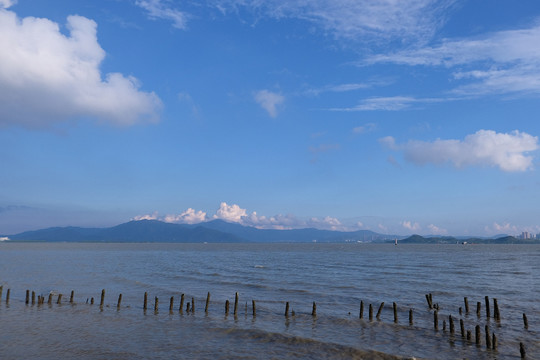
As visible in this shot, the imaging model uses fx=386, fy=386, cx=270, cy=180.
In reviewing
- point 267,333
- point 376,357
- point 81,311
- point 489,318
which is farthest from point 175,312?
point 489,318

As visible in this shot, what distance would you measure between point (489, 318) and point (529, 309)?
886 cm

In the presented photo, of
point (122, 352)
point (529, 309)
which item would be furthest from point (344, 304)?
point (122, 352)

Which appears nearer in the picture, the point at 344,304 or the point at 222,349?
the point at 222,349

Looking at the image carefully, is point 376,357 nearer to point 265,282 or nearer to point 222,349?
point 222,349

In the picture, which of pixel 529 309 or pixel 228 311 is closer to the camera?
pixel 228 311

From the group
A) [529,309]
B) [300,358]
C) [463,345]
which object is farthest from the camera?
[529,309]

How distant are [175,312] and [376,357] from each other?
18580mm

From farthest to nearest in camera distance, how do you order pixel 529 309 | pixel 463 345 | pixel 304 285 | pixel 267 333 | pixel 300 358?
pixel 304 285
pixel 529 309
pixel 267 333
pixel 463 345
pixel 300 358

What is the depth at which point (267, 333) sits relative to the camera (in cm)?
2725

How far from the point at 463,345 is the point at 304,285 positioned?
3023 centimetres

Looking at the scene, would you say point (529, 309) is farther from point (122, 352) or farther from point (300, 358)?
point (122, 352)

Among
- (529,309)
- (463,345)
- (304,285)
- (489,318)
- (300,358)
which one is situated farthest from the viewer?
(304,285)

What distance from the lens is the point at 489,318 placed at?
108 feet

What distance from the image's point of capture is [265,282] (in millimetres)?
56719
